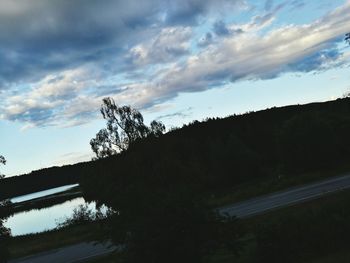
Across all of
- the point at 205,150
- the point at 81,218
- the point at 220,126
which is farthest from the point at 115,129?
the point at 220,126

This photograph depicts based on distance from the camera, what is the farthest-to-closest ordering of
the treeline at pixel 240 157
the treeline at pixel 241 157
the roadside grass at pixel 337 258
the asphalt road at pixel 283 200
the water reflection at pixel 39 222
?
the water reflection at pixel 39 222, the treeline at pixel 241 157, the treeline at pixel 240 157, the asphalt road at pixel 283 200, the roadside grass at pixel 337 258

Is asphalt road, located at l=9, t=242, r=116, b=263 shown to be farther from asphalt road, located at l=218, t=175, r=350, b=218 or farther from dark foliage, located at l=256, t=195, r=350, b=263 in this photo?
dark foliage, located at l=256, t=195, r=350, b=263

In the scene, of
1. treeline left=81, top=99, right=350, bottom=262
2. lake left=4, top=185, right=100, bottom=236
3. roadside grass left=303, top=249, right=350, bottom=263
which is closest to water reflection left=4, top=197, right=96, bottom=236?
lake left=4, top=185, right=100, bottom=236

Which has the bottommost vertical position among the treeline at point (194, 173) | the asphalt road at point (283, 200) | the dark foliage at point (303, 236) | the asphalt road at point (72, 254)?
the asphalt road at point (283, 200)

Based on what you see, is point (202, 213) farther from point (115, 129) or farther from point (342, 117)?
point (115, 129)

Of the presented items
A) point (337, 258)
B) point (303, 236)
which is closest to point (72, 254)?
point (303, 236)

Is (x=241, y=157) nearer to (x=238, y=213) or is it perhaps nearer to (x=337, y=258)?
(x=238, y=213)

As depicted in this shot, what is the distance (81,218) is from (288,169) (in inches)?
827

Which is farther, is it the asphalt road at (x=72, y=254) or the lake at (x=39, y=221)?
the lake at (x=39, y=221)

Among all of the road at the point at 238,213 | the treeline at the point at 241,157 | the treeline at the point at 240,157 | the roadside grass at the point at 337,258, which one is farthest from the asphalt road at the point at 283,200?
the roadside grass at the point at 337,258

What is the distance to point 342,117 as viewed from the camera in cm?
5184

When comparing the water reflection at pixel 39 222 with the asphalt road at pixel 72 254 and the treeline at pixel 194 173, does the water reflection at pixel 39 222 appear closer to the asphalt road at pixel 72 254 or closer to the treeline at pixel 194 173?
the treeline at pixel 194 173

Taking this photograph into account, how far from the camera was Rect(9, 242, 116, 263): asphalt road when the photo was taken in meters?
22.6

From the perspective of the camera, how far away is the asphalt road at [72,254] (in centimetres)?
2259
